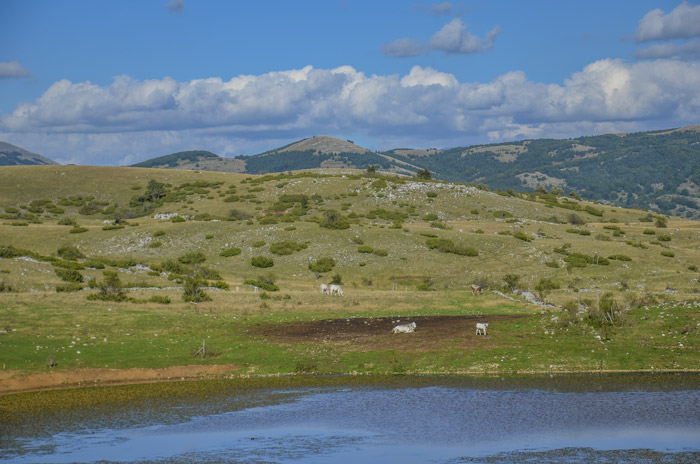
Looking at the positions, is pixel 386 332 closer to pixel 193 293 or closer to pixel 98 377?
pixel 98 377

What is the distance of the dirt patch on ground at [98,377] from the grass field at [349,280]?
751 mm

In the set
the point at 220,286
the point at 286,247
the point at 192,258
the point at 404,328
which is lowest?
the point at 404,328

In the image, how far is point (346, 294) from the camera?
2579 inches

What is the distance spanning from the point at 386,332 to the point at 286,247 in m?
50.3

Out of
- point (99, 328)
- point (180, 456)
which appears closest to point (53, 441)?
point (180, 456)

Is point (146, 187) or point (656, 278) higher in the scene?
point (146, 187)

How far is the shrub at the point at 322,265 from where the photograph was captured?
84188mm

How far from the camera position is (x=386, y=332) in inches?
1777

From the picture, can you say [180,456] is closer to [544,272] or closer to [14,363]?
[14,363]

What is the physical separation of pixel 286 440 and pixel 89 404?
1156cm

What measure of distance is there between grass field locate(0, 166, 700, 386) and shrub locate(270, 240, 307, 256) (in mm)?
416

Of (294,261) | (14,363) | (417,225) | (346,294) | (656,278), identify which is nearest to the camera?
(14,363)

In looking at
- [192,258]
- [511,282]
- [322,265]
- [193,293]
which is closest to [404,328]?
[193,293]

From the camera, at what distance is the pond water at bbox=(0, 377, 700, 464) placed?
79.9ft
